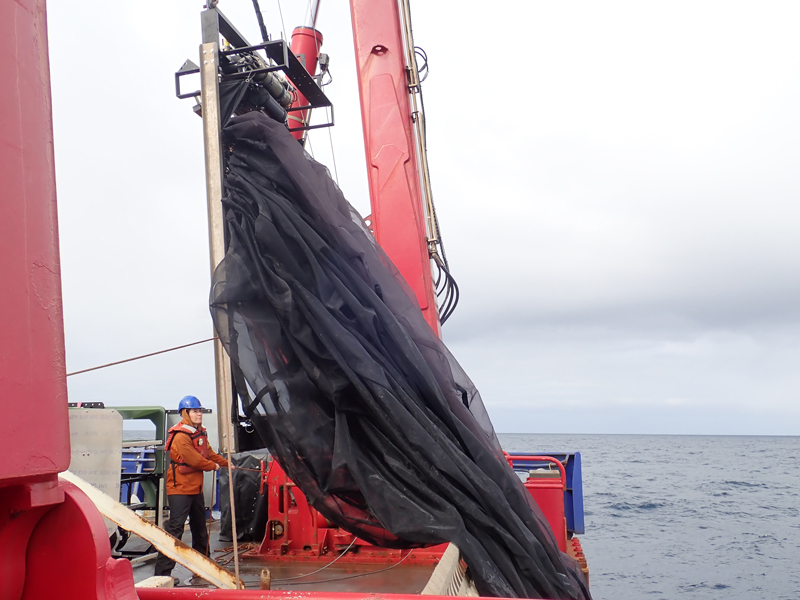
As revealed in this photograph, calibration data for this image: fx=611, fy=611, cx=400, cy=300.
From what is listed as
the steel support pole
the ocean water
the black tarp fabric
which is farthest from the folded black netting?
the ocean water

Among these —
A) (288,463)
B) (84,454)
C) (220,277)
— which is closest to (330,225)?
(220,277)

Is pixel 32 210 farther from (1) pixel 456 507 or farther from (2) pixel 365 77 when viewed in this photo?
(2) pixel 365 77

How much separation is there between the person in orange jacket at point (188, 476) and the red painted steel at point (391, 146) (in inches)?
121

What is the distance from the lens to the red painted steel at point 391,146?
607 cm

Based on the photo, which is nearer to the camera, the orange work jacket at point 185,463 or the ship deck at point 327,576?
the ship deck at point 327,576

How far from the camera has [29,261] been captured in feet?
3.98

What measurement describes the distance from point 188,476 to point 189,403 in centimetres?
85

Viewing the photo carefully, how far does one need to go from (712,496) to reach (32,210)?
46250 millimetres

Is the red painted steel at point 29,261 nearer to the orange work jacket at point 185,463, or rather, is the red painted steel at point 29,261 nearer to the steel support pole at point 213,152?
the steel support pole at point 213,152

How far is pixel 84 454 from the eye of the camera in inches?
229

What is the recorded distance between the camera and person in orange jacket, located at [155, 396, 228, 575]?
6828 mm

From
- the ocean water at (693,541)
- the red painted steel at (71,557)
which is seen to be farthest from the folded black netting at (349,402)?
the ocean water at (693,541)

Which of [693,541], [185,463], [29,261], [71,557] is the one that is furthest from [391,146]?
[693,541]

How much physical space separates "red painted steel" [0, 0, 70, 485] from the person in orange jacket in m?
5.98
